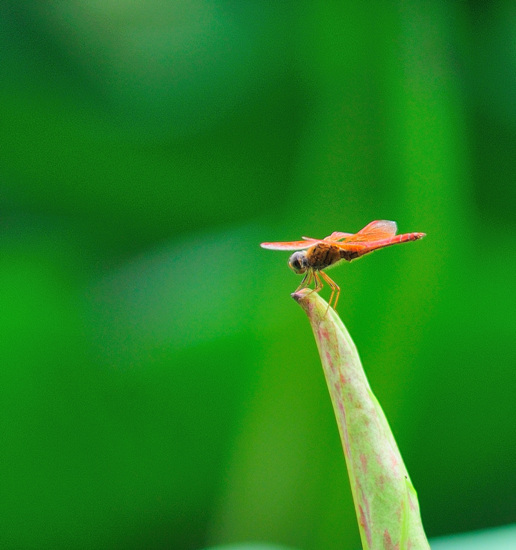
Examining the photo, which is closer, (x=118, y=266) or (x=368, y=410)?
(x=368, y=410)

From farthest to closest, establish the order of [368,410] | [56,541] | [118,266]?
[118,266] < [56,541] < [368,410]

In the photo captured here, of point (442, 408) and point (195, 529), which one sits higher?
point (442, 408)

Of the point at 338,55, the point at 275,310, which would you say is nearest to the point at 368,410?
the point at 275,310

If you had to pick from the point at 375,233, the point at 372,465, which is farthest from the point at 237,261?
the point at 372,465

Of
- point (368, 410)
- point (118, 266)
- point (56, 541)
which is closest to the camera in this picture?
point (368, 410)

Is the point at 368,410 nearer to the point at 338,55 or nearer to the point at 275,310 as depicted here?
the point at 275,310

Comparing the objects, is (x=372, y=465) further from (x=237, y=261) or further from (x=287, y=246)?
(x=237, y=261)
